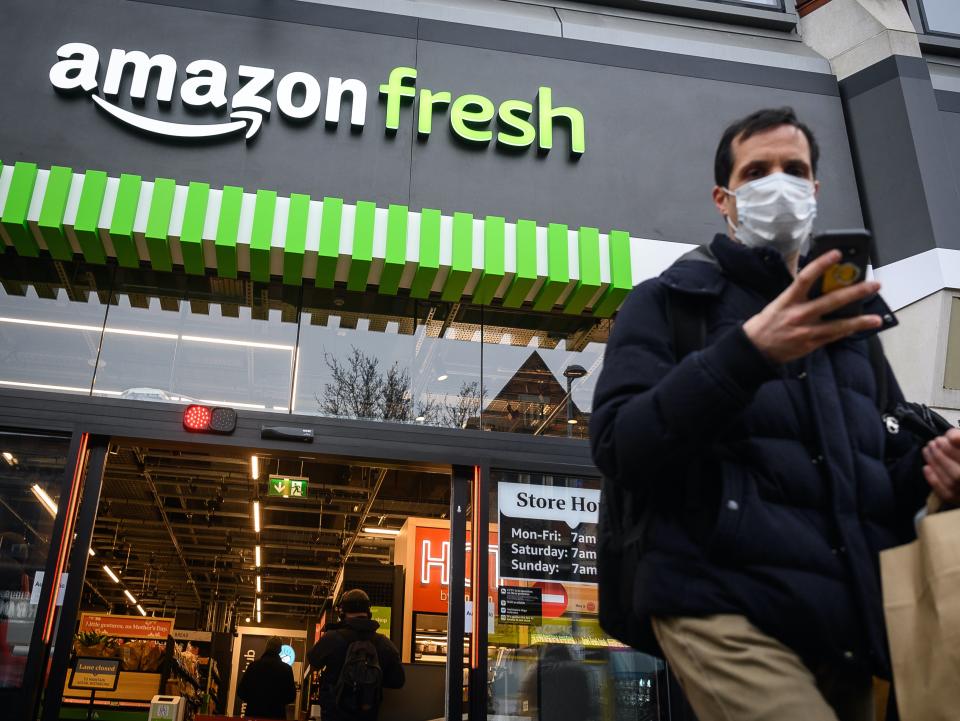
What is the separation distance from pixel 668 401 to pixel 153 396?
486 cm

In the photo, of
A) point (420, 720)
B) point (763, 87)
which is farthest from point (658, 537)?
point (420, 720)

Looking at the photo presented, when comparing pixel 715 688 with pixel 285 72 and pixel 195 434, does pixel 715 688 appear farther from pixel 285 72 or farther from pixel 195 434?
pixel 285 72

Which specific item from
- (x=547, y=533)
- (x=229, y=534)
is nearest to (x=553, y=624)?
(x=547, y=533)

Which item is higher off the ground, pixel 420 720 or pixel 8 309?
pixel 8 309

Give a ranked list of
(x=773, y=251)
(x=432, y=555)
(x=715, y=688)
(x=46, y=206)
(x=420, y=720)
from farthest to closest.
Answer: (x=432, y=555) < (x=420, y=720) < (x=46, y=206) < (x=773, y=251) < (x=715, y=688)

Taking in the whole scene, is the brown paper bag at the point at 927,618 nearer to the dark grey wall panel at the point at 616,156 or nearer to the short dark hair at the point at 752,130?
the short dark hair at the point at 752,130

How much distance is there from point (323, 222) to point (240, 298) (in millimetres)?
883

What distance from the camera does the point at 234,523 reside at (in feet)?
49.7

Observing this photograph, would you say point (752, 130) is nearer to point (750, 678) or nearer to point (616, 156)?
point (750, 678)

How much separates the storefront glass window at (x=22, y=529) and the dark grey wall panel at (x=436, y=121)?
70.5 inches

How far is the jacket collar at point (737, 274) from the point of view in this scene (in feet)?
5.54

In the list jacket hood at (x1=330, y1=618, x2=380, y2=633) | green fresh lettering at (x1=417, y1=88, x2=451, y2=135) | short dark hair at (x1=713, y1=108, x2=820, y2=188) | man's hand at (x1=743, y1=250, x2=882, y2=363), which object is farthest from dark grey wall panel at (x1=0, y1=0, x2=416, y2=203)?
man's hand at (x1=743, y1=250, x2=882, y2=363)

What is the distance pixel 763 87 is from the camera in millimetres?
7004

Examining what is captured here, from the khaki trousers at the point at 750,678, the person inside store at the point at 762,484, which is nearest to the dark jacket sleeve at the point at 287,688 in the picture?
the person inside store at the point at 762,484
